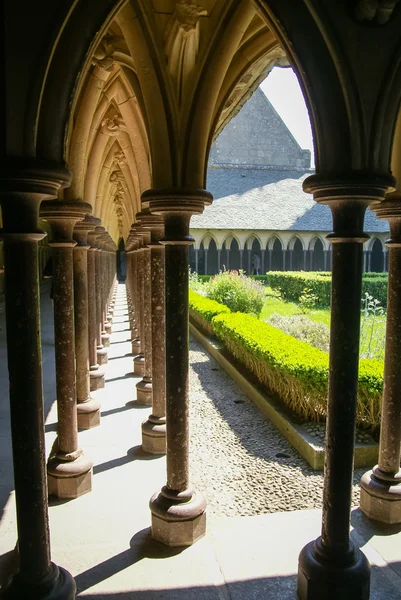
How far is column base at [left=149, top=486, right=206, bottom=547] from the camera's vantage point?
3.51m

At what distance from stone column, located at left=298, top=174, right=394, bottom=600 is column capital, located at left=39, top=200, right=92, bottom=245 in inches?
80.0

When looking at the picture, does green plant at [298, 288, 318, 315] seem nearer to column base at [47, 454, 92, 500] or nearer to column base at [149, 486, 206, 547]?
column base at [47, 454, 92, 500]

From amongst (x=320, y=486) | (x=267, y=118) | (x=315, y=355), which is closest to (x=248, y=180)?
(x=267, y=118)

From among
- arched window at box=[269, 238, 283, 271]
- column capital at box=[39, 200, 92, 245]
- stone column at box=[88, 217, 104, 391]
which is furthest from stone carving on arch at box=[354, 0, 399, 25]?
arched window at box=[269, 238, 283, 271]

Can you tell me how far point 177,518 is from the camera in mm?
3510

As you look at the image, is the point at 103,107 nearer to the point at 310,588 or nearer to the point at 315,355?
the point at 315,355

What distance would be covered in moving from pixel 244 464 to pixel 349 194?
11.2 ft

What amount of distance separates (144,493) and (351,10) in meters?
3.66

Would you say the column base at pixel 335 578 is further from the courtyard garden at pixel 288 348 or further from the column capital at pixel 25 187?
the courtyard garden at pixel 288 348

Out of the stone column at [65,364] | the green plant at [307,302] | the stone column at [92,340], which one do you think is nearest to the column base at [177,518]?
the stone column at [65,364]

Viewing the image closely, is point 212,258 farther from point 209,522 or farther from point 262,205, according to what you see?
point 209,522

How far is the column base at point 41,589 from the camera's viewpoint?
2605 mm

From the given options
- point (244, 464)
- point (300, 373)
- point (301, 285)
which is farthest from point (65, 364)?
point (301, 285)

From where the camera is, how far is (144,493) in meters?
4.32
